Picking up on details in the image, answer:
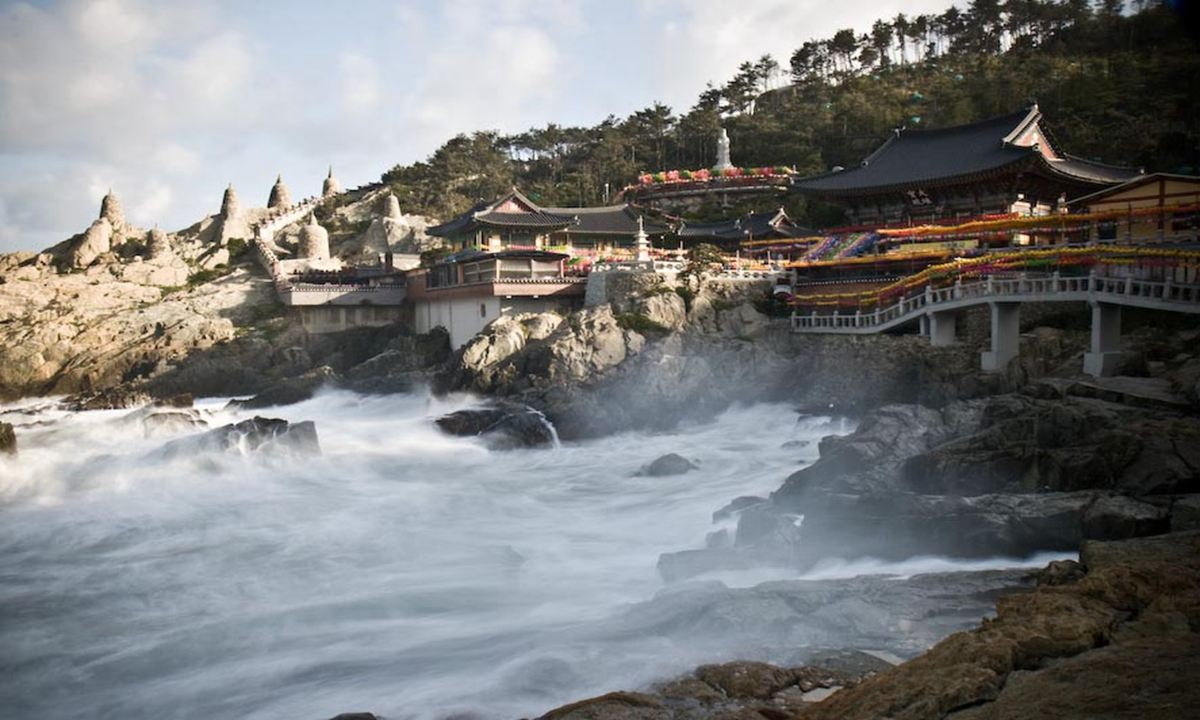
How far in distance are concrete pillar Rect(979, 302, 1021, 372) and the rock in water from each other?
55.8 ft

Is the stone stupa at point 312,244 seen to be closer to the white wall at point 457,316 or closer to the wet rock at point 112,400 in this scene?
the white wall at point 457,316

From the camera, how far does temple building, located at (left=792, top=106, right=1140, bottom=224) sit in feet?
131

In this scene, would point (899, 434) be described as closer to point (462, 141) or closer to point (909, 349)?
point (909, 349)

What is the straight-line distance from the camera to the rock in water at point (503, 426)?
3306 cm

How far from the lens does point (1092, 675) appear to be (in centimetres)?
814

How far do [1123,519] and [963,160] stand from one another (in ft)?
102

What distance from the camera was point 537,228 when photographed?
48.7 metres

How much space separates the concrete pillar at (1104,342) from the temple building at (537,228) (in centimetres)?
2742

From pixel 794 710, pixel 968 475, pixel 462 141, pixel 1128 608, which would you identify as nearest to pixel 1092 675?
pixel 1128 608

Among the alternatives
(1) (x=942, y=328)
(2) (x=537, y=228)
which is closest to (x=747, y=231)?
(2) (x=537, y=228)

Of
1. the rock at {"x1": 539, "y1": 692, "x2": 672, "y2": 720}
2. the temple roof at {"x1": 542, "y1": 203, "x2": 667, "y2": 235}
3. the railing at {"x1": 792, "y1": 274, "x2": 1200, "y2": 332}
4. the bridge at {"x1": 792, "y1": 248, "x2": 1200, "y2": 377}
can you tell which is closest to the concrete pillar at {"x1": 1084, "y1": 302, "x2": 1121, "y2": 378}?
the bridge at {"x1": 792, "y1": 248, "x2": 1200, "y2": 377}

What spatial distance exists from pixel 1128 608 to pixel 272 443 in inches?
1088

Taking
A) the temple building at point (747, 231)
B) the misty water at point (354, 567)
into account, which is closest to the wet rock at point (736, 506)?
the misty water at point (354, 567)

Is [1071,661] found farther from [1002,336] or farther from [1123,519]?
[1002,336]
